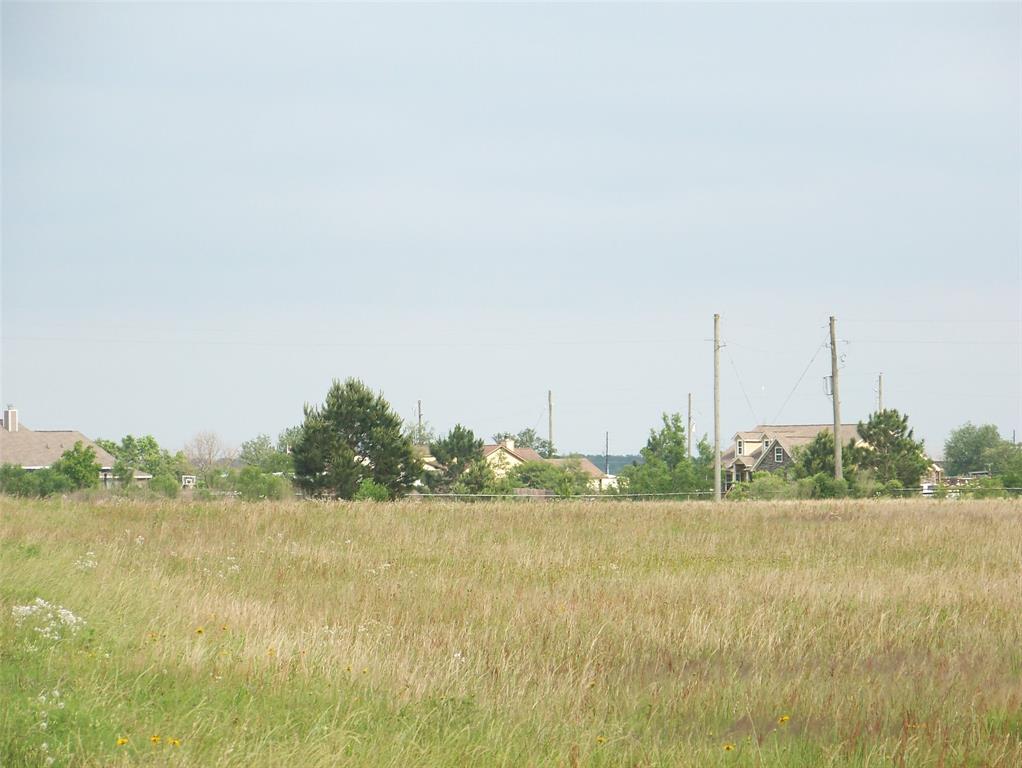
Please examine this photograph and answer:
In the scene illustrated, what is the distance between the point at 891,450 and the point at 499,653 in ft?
180

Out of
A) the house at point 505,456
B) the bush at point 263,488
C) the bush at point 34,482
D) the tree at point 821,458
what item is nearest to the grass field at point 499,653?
the bush at point 263,488

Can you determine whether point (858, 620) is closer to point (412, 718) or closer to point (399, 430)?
point (412, 718)

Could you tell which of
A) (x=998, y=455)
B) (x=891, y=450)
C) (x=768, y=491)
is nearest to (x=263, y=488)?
(x=768, y=491)

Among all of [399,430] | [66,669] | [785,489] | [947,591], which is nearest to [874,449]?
[785,489]

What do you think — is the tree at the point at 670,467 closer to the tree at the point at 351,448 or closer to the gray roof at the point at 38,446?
the tree at the point at 351,448

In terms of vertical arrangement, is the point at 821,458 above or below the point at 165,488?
above

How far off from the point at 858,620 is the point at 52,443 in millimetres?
76210

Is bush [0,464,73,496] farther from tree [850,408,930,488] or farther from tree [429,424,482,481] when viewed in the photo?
tree [850,408,930,488]

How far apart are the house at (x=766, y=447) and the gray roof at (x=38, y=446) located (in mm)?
47682

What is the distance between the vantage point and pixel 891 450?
60312mm

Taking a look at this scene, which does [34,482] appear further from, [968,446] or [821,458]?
[968,446]

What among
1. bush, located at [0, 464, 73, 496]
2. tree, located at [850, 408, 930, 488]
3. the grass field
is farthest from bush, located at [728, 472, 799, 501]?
the grass field

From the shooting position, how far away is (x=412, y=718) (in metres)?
6.99

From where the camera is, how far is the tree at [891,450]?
2357 inches
